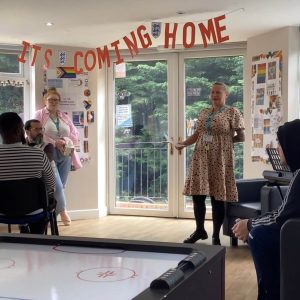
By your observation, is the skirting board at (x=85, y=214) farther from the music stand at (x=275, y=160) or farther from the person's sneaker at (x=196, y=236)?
the music stand at (x=275, y=160)

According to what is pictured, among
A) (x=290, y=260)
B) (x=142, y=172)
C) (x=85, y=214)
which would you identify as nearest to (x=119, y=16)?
(x=142, y=172)

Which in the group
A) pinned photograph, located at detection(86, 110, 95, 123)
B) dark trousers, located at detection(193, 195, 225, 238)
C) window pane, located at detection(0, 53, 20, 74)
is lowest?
dark trousers, located at detection(193, 195, 225, 238)

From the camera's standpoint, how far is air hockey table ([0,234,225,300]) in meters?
1.11

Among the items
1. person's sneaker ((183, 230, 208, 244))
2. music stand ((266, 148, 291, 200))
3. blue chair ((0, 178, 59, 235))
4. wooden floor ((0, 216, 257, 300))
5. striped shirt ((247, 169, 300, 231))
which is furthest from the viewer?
person's sneaker ((183, 230, 208, 244))

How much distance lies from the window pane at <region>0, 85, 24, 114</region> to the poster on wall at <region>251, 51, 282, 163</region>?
9.25 ft

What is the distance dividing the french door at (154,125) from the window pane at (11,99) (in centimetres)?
113

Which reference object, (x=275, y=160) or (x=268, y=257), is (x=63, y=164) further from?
(x=268, y=257)

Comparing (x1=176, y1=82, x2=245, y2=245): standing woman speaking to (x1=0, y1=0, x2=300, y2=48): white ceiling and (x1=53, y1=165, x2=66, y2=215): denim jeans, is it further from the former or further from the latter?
(x1=53, y1=165, x2=66, y2=215): denim jeans

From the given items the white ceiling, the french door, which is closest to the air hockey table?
the white ceiling

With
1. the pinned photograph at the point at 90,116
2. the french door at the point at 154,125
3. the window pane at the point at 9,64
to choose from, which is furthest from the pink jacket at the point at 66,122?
the window pane at the point at 9,64

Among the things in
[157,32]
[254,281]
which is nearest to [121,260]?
[254,281]

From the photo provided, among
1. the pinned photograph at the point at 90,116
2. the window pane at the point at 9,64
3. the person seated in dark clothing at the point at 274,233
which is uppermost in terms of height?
the window pane at the point at 9,64

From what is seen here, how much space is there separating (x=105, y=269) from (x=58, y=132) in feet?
15.4

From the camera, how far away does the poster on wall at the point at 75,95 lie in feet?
20.5
